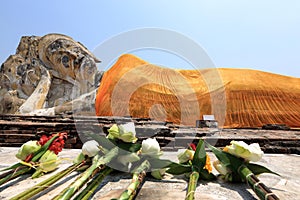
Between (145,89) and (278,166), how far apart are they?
10252 millimetres

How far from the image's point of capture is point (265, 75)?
12797mm

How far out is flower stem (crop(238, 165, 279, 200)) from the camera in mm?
711

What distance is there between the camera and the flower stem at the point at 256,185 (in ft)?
2.33

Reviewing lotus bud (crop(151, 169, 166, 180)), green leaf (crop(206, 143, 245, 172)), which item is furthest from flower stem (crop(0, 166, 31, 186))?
green leaf (crop(206, 143, 245, 172))

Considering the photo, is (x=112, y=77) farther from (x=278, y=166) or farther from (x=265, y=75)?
(x=278, y=166)

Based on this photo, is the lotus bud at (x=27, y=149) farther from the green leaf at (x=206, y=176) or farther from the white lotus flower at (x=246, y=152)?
the white lotus flower at (x=246, y=152)

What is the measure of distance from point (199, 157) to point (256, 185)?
0.21 m

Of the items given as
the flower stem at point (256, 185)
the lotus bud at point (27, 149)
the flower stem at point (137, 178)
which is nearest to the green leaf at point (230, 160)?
the flower stem at point (256, 185)

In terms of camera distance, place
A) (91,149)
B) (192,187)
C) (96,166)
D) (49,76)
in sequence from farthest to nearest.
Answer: (49,76), (91,149), (96,166), (192,187)

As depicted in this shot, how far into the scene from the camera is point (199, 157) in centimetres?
92

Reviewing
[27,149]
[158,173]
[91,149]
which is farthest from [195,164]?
[27,149]

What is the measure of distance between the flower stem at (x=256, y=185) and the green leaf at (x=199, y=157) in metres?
0.14

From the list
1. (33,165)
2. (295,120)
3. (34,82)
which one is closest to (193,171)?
(33,165)

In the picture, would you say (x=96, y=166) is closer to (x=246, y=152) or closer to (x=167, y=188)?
(x=167, y=188)
